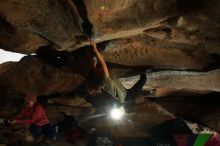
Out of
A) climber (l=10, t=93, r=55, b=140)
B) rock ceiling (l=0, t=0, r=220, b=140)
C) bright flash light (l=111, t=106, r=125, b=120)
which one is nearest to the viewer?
rock ceiling (l=0, t=0, r=220, b=140)

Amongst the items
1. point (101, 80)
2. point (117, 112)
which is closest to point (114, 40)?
point (101, 80)

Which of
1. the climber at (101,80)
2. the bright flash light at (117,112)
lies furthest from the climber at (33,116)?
the bright flash light at (117,112)

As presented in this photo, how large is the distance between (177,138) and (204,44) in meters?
4.26

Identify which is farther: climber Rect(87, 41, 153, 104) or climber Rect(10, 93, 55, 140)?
climber Rect(10, 93, 55, 140)

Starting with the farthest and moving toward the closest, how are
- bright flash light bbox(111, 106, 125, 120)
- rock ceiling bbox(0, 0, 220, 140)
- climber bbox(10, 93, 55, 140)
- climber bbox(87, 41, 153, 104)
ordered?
bright flash light bbox(111, 106, 125, 120) < climber bbox(10, 93, 55, 140) < climber bbox(87, 41, 153, 104) < rock ceiling bbox(0, 0, 220, 140)

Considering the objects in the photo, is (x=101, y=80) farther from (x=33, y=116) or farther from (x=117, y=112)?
(x=117, y=112)

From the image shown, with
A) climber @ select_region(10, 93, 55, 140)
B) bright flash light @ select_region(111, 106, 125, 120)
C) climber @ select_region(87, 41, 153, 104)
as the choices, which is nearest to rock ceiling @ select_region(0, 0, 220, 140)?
climber @ select_region(87, 41, 153, 104)

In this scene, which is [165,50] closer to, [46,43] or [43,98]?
[46,43]

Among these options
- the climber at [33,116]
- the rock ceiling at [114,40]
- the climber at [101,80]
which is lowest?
the climber at [33,116]

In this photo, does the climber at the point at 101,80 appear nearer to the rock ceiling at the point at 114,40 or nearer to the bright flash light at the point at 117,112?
the rock ceiling at the point at 114,40

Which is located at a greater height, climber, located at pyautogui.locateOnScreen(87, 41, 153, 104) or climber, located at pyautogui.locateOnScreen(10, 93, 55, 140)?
climber, located at pyautogui.locateOnScreen(87, 41, 153, 104)

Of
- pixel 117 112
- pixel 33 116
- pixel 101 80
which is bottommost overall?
pixel 33 116

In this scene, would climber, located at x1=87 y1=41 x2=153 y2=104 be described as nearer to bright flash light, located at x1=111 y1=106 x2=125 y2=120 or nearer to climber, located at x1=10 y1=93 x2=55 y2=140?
climber, located at x1=10 y1=93 x2=55 y2=140

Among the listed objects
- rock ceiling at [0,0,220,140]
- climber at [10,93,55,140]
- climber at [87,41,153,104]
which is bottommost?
climber at [10,93,55,140]
